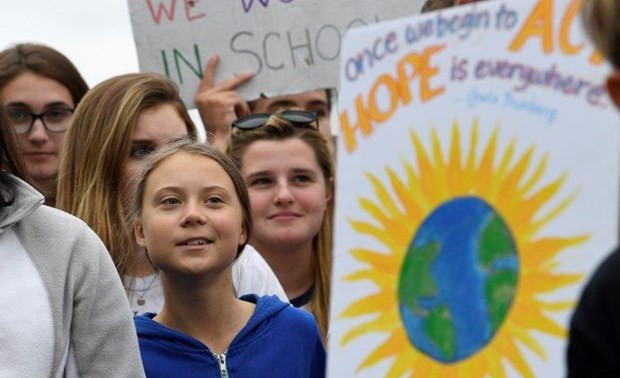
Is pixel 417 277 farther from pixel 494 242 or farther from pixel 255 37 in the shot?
pixel 255 37

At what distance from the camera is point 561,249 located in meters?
2.73

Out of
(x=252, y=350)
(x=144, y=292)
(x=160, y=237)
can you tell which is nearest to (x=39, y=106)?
(x=144, y=292)

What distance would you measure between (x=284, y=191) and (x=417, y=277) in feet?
7.98

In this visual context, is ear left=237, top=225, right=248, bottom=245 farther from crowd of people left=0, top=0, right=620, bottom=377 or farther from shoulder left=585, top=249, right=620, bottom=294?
shoulder left=585, top=249, right=620, bottom=294

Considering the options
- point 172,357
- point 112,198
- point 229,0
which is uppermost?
point 229,0

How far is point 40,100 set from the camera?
18.2 ft

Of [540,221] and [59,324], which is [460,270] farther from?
[59,324]

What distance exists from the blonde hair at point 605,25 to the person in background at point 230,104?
3.50 metres

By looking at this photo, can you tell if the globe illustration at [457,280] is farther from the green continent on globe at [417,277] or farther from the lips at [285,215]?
the lips at [285,215]

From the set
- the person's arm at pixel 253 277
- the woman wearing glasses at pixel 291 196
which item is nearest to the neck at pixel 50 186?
the woman wearing glasses at pixel 291 196

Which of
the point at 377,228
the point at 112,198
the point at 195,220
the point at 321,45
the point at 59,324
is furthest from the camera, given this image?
the point at 321,45

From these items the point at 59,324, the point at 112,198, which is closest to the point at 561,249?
the point at 59,324

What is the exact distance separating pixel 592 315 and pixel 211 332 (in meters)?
1.97

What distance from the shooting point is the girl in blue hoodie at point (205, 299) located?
4.06 metres
